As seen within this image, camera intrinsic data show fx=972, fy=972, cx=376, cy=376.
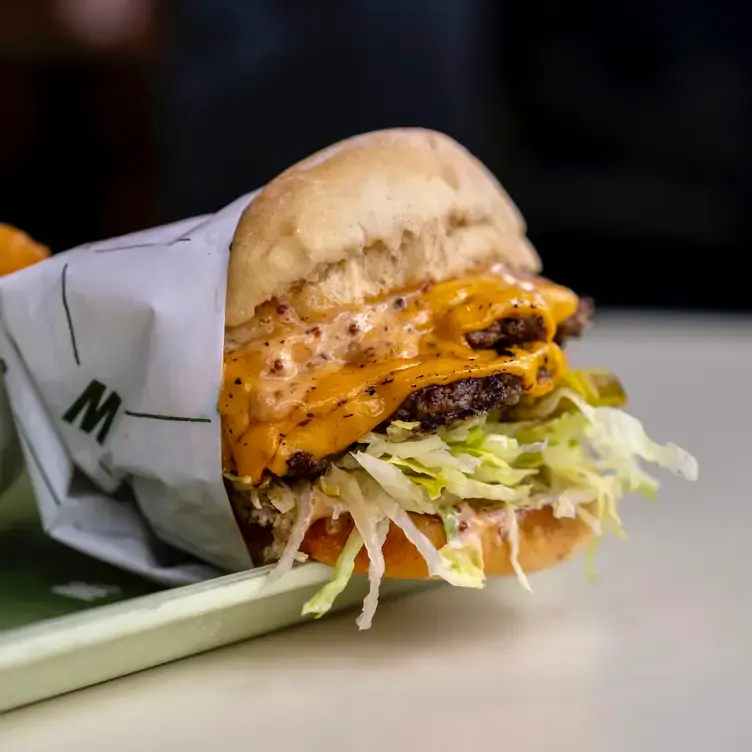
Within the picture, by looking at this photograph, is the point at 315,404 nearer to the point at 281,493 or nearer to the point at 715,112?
the point at 281,493

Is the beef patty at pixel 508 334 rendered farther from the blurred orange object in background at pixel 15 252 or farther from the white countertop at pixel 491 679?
the blurred orange object in background at pixel 15 252

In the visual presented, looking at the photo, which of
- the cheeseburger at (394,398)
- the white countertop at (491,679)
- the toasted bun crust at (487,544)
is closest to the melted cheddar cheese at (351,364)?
the cheeseburger at (394,398)

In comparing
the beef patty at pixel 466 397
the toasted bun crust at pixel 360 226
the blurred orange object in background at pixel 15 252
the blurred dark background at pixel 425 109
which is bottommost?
the blurred dark background at pixel 425 109

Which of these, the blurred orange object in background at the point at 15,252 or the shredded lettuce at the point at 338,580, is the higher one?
the blurred orange object in background at the point at 15,252

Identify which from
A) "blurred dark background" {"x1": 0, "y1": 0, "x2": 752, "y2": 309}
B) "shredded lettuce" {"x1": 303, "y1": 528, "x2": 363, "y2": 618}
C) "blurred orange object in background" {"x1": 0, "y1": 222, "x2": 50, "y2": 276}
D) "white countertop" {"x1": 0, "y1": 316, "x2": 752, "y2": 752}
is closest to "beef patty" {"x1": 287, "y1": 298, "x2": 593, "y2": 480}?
"shredded lettuce" {"x1": 303, "y1": 528, "x2": 363, "y2": 618}

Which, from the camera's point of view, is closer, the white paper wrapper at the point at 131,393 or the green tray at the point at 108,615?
the green tray at the point at 108,615

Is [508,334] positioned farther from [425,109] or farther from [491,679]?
[425,109]

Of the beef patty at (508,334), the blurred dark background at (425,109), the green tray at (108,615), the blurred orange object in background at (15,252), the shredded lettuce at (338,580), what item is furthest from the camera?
the blurred dark background at (425,109)
